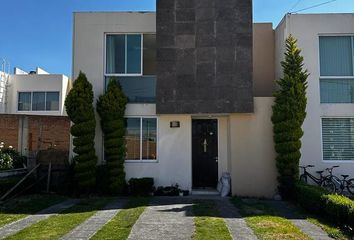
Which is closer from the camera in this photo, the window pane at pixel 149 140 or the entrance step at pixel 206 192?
the entrance step at pixel 206 192

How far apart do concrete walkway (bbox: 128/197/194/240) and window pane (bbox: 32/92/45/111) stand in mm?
19622

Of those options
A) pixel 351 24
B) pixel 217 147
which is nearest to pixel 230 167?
pixel 217 147

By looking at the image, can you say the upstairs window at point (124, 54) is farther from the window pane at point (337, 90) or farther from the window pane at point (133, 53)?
the window pane at point (337, 90)

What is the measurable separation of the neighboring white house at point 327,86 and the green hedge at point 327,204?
2.59 m

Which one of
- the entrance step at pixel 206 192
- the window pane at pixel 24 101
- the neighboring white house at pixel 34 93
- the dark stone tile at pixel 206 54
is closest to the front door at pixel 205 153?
the entrance step at pixel 206 192

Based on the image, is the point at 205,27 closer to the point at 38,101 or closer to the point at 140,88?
the point at 140,88

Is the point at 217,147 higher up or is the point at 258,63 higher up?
the point at 258,63

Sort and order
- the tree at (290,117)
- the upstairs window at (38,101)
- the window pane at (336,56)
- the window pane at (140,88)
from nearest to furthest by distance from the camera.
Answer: the tree at (290,117) < the window pane at (336,56) < the window pane at (140,88) < the upstairs window at (38,101)

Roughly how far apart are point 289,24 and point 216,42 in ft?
9.03

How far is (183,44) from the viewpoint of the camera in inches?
557

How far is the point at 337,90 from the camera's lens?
561 inches

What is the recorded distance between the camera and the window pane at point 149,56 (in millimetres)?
15391

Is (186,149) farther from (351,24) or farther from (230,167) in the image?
(351,24)

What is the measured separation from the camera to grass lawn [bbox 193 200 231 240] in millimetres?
7805
